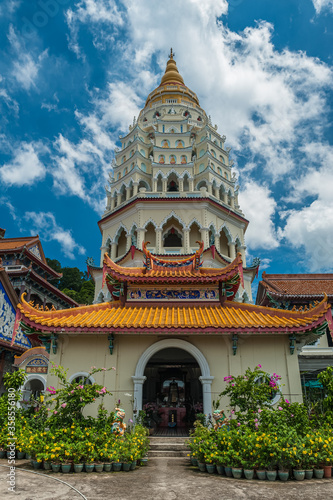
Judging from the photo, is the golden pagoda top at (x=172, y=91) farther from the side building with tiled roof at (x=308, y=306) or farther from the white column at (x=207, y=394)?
the white column at (x=207, y=394)

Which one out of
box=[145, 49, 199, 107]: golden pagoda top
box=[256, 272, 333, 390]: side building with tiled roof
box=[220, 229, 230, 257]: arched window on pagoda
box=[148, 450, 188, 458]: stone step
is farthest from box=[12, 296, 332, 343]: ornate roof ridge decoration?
box=[145, 49, 199, 107]: golden pagoda top

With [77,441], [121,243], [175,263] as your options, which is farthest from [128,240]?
[77,441]

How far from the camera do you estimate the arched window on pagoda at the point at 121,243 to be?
28422 mm

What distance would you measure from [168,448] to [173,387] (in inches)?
281

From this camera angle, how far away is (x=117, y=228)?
2841 cm

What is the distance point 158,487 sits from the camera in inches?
264

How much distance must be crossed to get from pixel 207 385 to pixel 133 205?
710 inches

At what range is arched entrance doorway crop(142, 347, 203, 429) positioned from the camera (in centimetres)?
1662

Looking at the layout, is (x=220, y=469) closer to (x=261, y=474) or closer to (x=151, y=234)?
(x=261, y=474)

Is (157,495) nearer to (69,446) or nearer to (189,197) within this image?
(69,446)

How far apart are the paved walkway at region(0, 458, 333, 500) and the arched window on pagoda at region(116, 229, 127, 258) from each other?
2118 cm

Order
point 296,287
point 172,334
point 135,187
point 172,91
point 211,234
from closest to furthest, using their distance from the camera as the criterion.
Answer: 1. point 172,334
2. point 296,287
3. point 211,234
4. point 135,187
5. point 172,91

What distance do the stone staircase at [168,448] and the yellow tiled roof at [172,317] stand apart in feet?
11.2

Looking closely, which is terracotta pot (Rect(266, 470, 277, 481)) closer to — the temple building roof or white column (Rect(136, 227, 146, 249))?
the temple building roof
